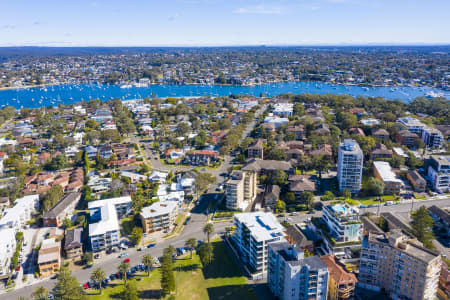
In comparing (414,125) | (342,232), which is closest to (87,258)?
(342,232)

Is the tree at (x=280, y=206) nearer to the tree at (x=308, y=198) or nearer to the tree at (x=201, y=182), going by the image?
the tree at (x=308, y=198)

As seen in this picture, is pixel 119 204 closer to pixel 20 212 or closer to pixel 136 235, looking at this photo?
pixel 136 235

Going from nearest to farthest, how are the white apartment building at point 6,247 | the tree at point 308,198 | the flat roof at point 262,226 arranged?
1. the flat roof at point 262,226
2. the white apartment building at point 6,247
3. the tree at point 308,198

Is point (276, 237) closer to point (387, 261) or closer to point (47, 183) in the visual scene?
point (387, 261)

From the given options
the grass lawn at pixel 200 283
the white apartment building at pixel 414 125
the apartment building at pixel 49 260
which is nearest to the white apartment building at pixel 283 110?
the white apartment building at pixel 414 125

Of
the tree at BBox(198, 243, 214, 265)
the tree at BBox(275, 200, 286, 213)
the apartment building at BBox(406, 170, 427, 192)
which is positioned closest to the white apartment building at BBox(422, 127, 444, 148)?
the apartment building at BBox(406, 170, 427, 192)

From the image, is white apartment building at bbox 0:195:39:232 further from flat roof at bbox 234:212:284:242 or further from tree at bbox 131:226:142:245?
flat roof at bbox 234:212:284:242

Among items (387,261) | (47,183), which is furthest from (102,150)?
(387,261)
